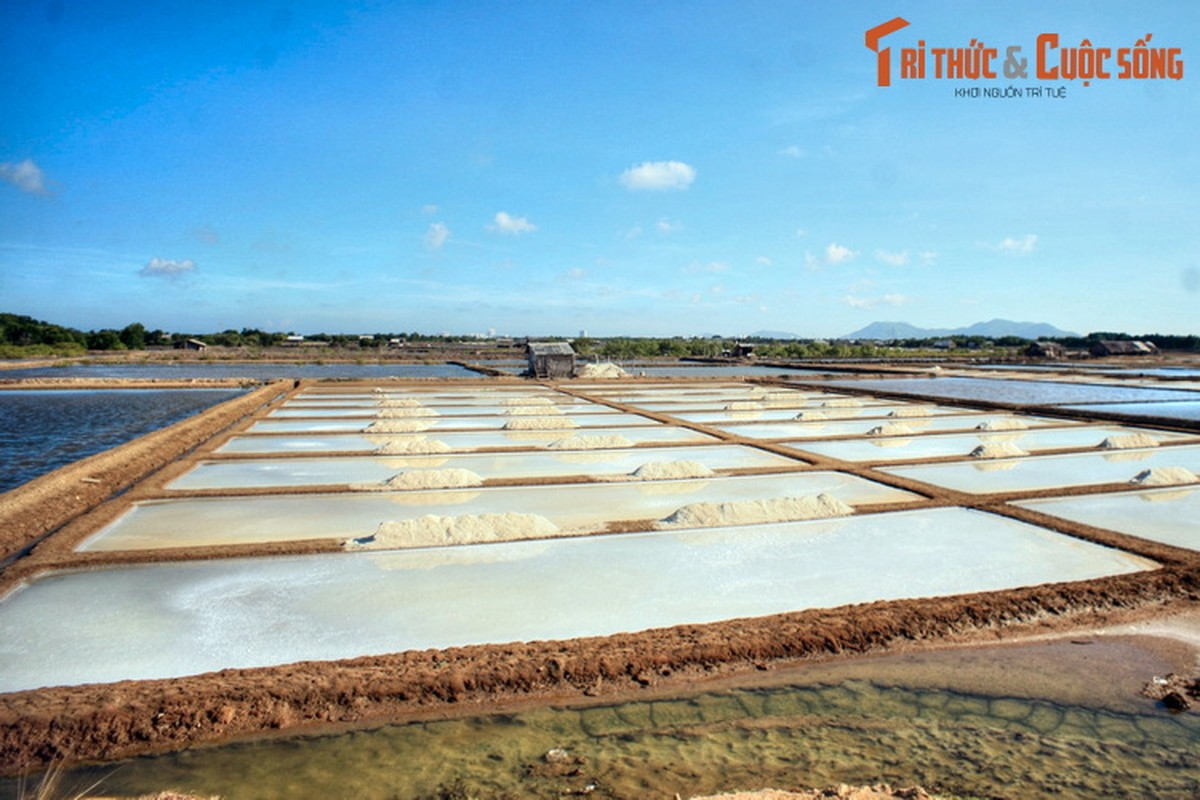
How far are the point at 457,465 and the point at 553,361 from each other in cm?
1438

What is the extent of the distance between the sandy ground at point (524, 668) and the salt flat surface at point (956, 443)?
4255mm

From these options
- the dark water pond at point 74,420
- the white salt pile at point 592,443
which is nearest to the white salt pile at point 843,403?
the white salt pile at point 592,443

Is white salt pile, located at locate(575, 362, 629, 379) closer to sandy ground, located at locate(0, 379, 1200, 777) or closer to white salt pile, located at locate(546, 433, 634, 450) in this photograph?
white salt pile, located at locate(546, 433, 634, 450)

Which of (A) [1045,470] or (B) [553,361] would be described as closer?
(A) [1045,470]

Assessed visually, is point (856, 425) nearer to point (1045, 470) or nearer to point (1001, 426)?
point (1001, 426)

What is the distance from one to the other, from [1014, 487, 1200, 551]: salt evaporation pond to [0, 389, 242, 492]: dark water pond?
384 inches

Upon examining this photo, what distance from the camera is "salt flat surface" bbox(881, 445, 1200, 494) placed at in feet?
23.6

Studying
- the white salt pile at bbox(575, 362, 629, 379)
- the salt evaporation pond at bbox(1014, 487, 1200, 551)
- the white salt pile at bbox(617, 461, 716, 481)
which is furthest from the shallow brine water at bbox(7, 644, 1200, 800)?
the white salt pile at bbox(575, 362, 629, 379)

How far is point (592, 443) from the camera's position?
9.34 metres

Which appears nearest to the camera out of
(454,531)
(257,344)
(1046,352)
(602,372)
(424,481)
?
(454,531)

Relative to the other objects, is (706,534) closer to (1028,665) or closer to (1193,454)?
(1028,665)

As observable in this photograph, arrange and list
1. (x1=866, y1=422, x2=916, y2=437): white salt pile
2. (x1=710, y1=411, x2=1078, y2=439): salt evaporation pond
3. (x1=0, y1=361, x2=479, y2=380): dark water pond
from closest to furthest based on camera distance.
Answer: (x1=866, y1=422, x2=916, y2=437): white salt pile < (x1=710, y1=411, x2=1078, y2=439): salt evaporation pond < (x1=0, y1=361, x2=479, y2=380): dark water pond

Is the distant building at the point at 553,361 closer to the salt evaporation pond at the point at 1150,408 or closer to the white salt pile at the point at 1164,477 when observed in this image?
the salt evaporation pond at the point at 1150,408

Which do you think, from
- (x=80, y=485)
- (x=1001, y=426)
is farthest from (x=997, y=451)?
(x=80, y=485)
